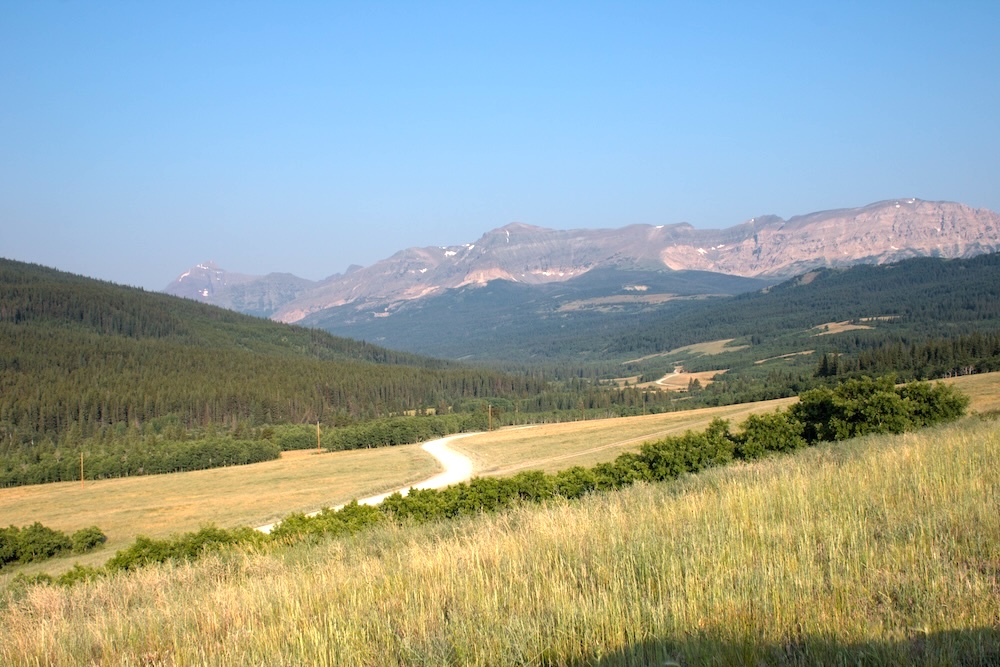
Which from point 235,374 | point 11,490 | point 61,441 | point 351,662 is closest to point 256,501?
point 11,490

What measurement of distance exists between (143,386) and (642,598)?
124 m

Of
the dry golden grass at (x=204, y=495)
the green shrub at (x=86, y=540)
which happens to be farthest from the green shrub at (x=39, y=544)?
the dry golden grass at (x=204, y=495)

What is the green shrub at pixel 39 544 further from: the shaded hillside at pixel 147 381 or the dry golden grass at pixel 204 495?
the shaded hillside at pixel 147 381

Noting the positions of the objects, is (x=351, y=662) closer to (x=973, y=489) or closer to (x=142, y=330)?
(x=973, y=489)

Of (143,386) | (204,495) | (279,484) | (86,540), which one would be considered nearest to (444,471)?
(279,484)

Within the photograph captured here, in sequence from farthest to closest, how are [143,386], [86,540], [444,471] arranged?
[143,386] → [444,471] → [86,540]

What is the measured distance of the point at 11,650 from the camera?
20.1 ft

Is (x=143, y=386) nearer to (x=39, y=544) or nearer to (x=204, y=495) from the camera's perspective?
(x=204, y=495)

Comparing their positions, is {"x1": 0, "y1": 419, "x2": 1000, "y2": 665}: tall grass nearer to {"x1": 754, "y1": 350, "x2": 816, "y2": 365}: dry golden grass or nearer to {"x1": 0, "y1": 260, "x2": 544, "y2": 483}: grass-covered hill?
{"x1": 0, "y1": 260, "x2": 544, "y2": 483}: grass-covered hill

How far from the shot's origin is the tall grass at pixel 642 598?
15.1ft

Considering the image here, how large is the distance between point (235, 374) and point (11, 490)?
218 feet

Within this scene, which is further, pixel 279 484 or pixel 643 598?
pixel 279 484

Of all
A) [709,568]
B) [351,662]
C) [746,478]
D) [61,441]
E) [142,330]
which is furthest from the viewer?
[142,330]

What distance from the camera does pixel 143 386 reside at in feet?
377
